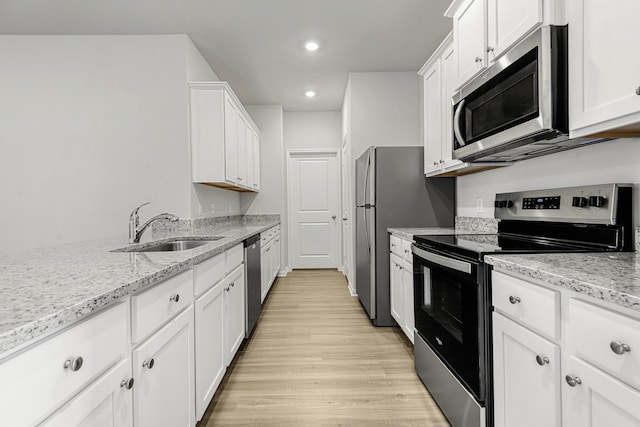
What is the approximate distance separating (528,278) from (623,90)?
2.18 ft

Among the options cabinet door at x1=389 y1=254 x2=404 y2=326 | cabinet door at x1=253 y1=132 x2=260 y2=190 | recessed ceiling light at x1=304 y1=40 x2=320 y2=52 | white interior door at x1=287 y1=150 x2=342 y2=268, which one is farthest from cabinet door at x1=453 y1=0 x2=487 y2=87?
white interior door at x1=287 y1=150 x2=342 y2=268

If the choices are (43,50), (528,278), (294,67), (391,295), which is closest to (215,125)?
(294,67)

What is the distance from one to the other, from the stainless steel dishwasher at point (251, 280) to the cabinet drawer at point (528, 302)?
1.88 meters

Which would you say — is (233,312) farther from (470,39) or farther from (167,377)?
(470,39)

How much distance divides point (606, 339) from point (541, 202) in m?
1.10

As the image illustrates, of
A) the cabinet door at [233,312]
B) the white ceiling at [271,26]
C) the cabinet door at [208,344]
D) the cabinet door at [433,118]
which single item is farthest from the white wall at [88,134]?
the cabinet door at [433,118]

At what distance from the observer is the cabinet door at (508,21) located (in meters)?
1.38

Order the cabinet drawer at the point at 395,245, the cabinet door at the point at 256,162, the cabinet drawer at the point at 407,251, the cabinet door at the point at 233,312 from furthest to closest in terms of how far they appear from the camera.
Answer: the cabinet door at the point at 256,162, the cabinet drawer at the point at 395,245, the cabinet drawer at the point at 407,251, the cabinet door at the point at 233,312

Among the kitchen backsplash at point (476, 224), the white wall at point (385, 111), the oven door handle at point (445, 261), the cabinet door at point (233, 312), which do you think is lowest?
the cabinet door at point (233, 312)

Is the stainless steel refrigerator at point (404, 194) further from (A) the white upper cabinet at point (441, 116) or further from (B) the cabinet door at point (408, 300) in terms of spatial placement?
(B) the cabinet door at point (408, 300)

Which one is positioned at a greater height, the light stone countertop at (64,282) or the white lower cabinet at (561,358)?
the light stone countertop at (64,282)

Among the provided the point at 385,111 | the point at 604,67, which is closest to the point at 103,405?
the point at 604,67

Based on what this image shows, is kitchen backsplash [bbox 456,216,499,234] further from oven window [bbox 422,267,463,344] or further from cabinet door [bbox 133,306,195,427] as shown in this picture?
cabinet door [bbox 133,306,195,427]

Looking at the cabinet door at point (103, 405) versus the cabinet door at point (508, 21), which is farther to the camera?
the cabinet door at point (508, 21)
